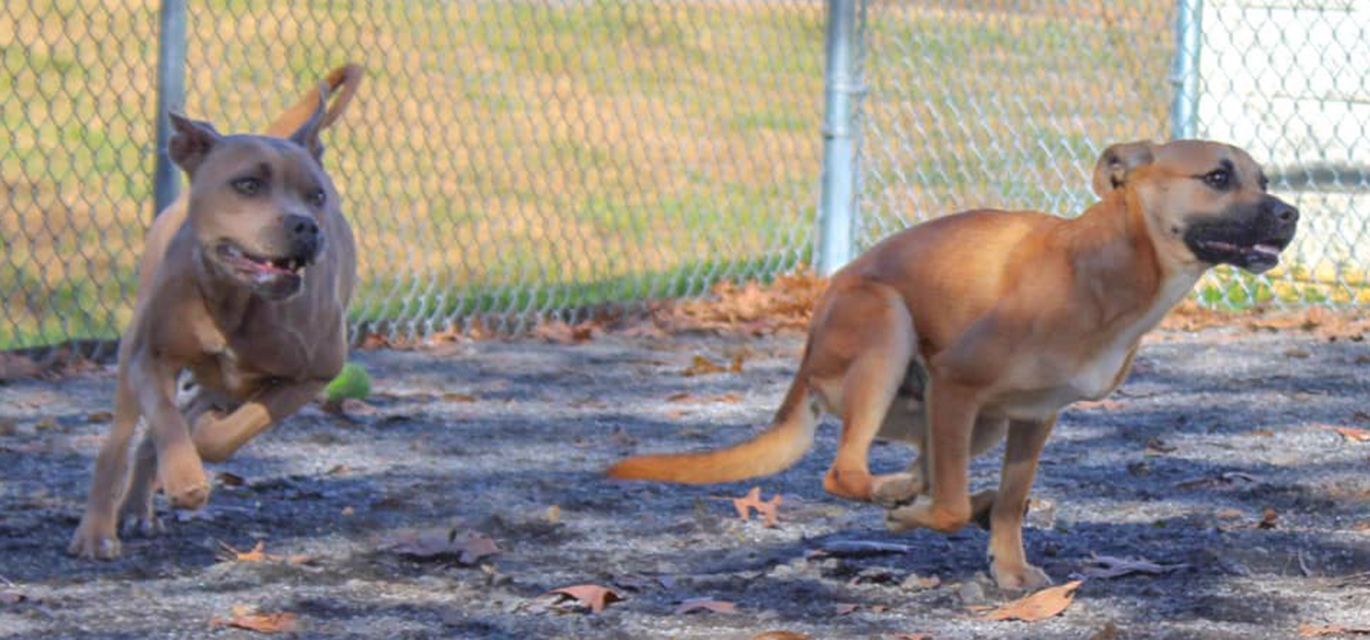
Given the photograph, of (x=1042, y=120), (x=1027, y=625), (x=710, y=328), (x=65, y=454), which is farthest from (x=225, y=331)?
(x=1042, y=120)

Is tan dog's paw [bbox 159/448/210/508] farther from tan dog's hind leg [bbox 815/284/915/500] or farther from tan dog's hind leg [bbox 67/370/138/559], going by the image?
tan dog's hind leg [bbox 815/284/915/500]

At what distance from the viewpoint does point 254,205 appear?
486cm

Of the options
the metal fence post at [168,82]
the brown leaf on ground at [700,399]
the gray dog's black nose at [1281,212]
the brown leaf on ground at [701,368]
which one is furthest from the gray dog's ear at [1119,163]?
the metal fence post at [168,82]

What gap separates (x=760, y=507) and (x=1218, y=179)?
160cm

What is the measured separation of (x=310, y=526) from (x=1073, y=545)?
1.98 metres

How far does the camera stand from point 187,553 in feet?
16.8

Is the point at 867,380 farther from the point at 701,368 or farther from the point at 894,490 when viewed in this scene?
the point at 701,368

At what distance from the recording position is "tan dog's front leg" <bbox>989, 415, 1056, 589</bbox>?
4824 millimetres

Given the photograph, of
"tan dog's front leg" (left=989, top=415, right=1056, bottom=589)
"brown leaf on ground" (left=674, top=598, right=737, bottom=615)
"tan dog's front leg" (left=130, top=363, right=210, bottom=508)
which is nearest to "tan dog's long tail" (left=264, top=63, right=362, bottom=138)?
"tan dog's front leg" (left=130, top=363, right=210, bottom=508)

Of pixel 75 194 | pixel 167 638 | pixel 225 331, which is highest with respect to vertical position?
pixel 225 331

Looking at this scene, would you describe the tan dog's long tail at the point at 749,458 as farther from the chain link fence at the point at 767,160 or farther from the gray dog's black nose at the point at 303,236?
the chain link fence at the point at 767,160

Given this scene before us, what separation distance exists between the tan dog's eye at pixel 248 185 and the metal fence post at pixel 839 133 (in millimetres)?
4988

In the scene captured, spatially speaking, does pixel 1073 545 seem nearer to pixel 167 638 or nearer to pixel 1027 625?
pixel 1027 625

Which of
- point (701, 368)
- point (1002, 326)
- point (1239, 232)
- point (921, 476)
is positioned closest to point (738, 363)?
point (701, 368)
